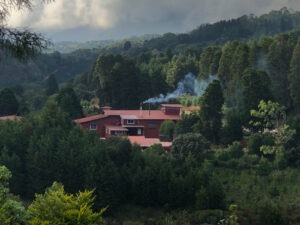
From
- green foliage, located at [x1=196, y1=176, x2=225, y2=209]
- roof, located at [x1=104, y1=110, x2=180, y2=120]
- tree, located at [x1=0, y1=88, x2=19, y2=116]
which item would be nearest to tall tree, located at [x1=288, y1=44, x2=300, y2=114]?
roof, located at [x1=104, y1=110, x2=180, y2=120]

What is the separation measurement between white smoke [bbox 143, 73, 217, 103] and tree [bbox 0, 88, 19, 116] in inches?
461

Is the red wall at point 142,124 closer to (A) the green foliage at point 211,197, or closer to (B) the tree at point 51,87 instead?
(A) the green foliage at point 211,197

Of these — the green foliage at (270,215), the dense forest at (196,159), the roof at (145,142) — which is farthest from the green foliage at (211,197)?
the roof at (145,142)

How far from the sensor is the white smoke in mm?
52972

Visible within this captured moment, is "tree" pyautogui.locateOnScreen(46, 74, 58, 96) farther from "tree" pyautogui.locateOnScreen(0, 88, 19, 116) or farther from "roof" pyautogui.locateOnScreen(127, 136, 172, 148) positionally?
"roof" pyautogui.locateOnScreen(127, 136, 172, 148)

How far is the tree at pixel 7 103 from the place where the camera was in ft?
154

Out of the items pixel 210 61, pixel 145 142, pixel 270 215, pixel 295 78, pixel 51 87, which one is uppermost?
pixel 210 61

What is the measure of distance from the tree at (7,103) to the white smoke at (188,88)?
11.7 m

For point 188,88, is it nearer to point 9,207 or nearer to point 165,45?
point 9,207

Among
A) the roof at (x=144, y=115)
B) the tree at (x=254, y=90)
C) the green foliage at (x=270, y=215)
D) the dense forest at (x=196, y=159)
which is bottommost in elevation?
the green foliage at (x=270, y=215)

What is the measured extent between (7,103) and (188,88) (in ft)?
66.0

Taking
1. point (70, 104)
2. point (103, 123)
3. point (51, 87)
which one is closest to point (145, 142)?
point (103, 123)

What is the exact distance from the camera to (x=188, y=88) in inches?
2366

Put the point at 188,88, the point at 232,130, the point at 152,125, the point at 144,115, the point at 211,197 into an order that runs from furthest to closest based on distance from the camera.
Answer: the point at 188,88, the point at 144,115, the point at 152,125, the point at 232,130, the point at 211,197
